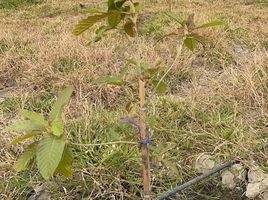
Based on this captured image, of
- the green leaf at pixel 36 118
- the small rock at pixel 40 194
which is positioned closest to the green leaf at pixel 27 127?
the green leaf at pixel 36 118

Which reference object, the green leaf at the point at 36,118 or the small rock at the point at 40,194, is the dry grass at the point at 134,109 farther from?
the green leaf at the point at 36,118

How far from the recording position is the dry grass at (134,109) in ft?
7.17

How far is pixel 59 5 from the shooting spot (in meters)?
9.88

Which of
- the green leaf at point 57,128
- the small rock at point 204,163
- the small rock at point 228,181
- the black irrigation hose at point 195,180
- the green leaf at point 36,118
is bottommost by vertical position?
the small rock at point 228,181

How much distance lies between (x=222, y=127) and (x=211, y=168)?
15.1 inches

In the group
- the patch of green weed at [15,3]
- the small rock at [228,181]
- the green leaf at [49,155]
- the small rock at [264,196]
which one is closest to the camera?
the green leaf at [49,155]

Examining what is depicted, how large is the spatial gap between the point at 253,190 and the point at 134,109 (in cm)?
92

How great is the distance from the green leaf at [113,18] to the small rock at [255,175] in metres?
1.31

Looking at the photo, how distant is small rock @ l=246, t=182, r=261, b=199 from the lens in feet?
6.91

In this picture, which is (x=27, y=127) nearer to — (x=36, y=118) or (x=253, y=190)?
(x=36, y=118)

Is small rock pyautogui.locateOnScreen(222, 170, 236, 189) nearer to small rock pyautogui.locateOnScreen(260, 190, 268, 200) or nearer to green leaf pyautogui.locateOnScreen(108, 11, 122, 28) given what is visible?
small rock pyautogui.locateOnScreen(260, 190, 268, 200)

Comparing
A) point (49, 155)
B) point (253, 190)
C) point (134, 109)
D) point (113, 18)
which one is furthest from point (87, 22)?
point (134, 109)

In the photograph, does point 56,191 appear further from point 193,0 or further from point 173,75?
point 193,0

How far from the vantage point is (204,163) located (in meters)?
2.29
